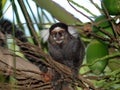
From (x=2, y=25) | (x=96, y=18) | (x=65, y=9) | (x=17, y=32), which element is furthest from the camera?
(x=17, y=32)

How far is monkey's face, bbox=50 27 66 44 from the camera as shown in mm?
1957

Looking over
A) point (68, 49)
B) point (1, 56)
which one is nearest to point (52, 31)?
point (68, 49)

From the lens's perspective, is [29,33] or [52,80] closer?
[29,33]

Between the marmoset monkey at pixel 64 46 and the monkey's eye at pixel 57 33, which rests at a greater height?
the monkey's eye at pixel 57 33

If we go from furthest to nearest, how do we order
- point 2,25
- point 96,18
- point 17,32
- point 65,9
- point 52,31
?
point 52,31, point 17,32, point 2,25, point 65,9, point 96,18

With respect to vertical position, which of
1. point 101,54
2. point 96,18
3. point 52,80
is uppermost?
point 96,18

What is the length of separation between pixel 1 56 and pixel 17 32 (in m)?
0.60

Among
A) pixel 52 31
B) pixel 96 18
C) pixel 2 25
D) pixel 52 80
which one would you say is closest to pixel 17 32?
pixel 2 25

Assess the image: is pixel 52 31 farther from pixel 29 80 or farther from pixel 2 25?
pixel 29 80

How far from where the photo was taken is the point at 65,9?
1.18 m

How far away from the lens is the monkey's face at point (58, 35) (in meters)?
1.96

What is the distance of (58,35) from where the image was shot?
2.04 metres

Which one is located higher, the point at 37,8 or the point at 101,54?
the point at 37,8

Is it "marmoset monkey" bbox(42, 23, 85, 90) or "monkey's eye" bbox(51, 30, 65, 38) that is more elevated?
"monkey's eye" bbox(51, 30, 65, 38)
